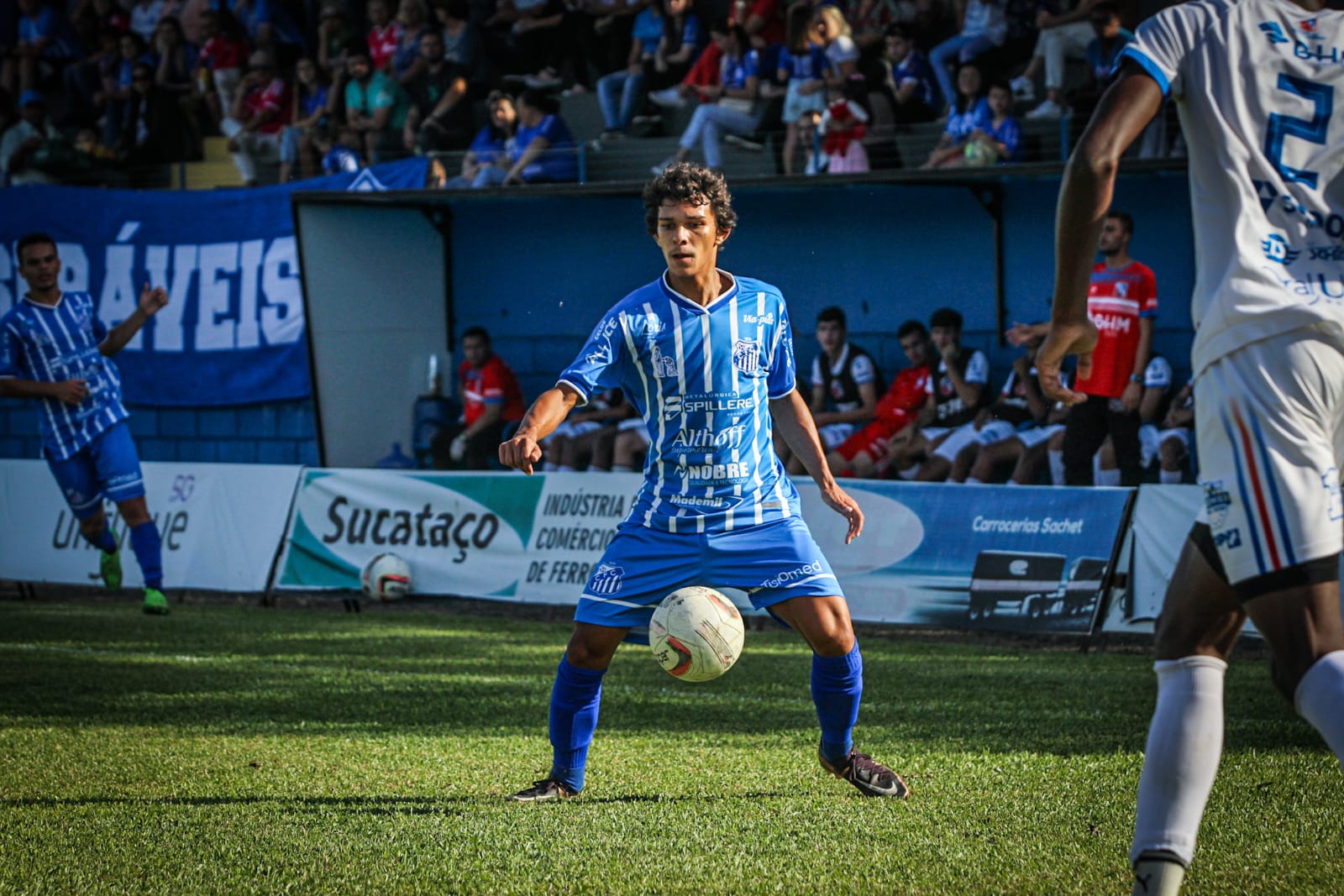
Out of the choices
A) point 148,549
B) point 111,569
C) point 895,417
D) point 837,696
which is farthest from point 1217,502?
point 111,569

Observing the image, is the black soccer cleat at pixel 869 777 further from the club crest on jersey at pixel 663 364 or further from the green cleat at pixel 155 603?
the green cleat at pixel 155 603

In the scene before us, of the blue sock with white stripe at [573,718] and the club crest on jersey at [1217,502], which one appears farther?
the blue sock with white stripe at [573,718]

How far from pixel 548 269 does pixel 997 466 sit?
644 centimetres

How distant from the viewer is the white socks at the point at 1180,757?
3256mm

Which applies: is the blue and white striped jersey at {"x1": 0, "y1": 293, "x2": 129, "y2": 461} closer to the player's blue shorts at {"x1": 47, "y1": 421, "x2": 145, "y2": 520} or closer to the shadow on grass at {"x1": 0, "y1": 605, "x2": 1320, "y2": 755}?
the player's blue shorts at {"x1": 47, "y1": 421, "x2": 145, "y2": 520}

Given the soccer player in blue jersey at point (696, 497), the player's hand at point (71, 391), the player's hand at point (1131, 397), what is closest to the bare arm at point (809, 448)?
the soccer player in blue jersey at point (696, 497)

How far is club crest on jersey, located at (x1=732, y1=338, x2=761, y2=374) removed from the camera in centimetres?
548

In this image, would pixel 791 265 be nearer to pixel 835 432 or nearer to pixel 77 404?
pixel 835 432

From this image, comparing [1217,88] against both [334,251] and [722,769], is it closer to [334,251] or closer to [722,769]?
[722,769]

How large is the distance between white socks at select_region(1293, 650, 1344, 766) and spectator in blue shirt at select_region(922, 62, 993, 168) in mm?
10659

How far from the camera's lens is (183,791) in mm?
5719

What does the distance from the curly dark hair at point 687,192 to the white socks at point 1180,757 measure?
265cm

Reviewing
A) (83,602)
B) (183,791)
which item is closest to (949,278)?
(83,602)

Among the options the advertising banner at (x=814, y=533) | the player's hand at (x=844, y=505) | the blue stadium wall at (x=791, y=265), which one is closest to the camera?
the player's hand at (x=844, y=505)
